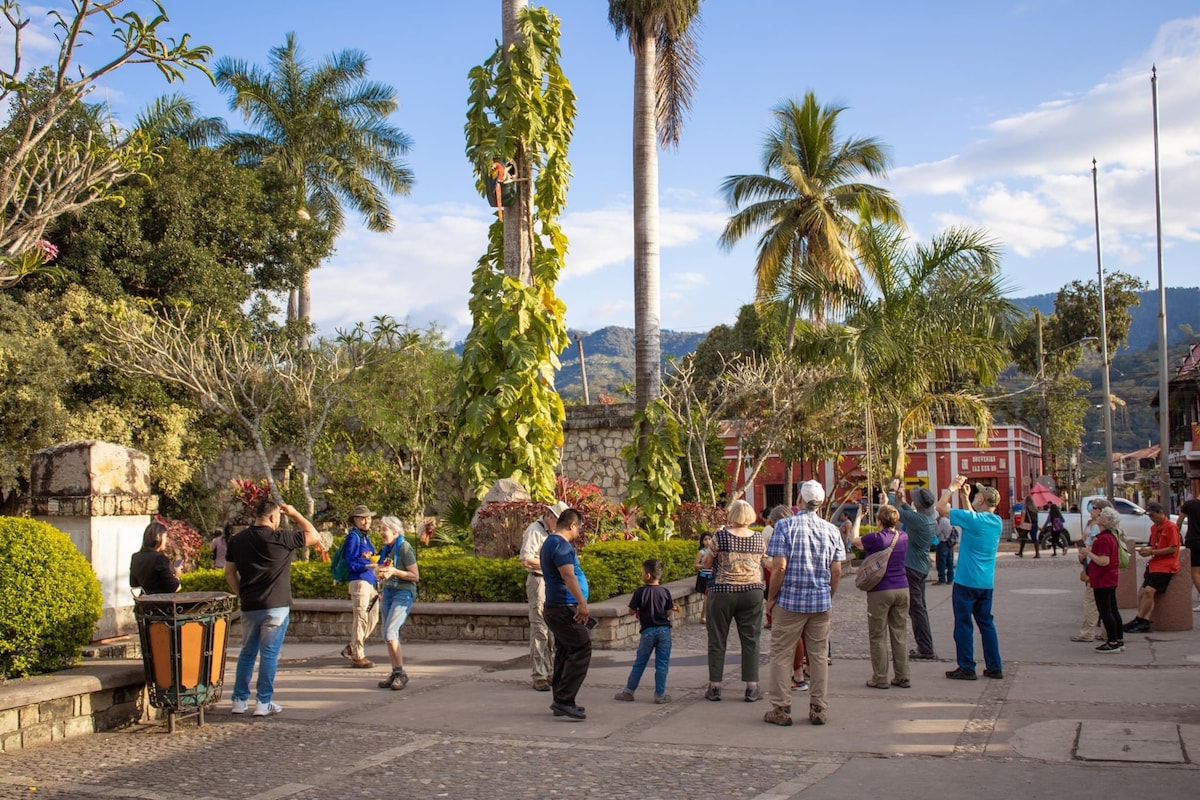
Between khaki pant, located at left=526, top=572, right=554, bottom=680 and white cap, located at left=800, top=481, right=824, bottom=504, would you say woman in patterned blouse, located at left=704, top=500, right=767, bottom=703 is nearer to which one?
white cap, located at left=800, top=481, right=824, bottom=504

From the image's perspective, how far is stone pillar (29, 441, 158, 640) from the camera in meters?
10.1

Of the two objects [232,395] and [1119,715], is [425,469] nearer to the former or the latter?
[232,395]

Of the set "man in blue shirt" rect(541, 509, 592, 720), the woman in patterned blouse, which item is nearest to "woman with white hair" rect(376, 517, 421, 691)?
"man in blue shirt" rect(541, 509, 592, 720)

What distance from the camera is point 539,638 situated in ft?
31.2

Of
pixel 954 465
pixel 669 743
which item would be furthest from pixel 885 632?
pixel 954 465

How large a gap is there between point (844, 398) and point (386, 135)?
63.2 ft

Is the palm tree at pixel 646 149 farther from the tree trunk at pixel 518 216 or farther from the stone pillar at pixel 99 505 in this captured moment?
the stone pillar at pixel 99 505

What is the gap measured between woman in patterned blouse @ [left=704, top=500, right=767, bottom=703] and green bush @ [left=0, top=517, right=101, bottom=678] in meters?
4.83

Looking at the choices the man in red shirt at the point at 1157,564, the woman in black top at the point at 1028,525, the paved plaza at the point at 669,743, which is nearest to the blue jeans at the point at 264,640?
the paved plaza at the point at 669,743

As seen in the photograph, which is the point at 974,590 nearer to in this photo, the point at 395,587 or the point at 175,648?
the point at 395,587

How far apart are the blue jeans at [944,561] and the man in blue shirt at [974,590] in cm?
905

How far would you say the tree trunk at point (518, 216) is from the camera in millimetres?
16219

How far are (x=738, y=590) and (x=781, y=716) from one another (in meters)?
1.07

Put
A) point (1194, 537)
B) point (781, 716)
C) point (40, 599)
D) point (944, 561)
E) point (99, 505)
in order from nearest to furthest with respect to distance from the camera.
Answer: point (781, 716)
point (40, 599)
point (99, 505)
point (1194, 537)
point (944, 561)
